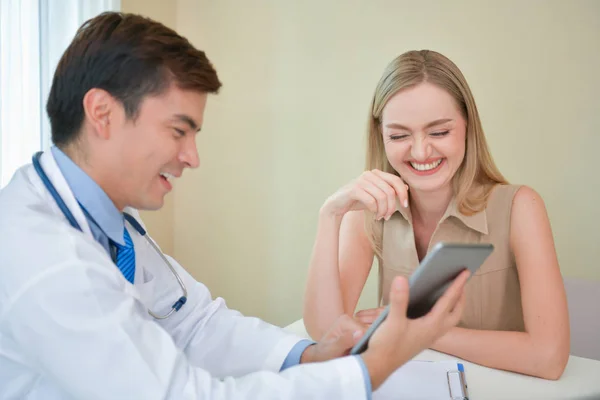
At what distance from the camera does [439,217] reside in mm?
1807

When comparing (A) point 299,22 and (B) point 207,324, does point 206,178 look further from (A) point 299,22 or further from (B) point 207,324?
(B) point 207,324

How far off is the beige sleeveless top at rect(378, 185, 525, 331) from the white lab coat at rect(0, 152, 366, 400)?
880 millimetres

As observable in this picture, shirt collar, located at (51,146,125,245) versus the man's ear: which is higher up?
the man's ear

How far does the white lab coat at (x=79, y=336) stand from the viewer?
2.74 feet

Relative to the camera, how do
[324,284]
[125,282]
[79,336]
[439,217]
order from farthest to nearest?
1. [439,217]
2. [324,284]
3. [125,282]
4. [79,336]

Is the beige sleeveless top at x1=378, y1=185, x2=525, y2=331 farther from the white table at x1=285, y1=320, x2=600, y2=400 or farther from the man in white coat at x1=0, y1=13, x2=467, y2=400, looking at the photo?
the man in white coat at x1=0, y1=13, x2=467, y2=400

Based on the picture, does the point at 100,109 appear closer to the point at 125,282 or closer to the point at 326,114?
the point at 125,282

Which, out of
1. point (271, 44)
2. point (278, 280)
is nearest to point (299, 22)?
point (271, 44)

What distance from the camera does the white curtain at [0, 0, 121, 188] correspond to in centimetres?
195

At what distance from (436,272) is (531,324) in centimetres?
68

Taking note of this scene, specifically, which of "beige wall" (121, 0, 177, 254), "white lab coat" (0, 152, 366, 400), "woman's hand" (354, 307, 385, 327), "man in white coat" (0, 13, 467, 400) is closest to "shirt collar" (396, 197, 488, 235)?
"woman's hand" (354, 307, 385, 327)

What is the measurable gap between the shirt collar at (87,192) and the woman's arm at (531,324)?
0.84 metres

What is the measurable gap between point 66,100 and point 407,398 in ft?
2.82

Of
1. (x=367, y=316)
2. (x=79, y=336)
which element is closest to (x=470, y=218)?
(x=367, y=316)
